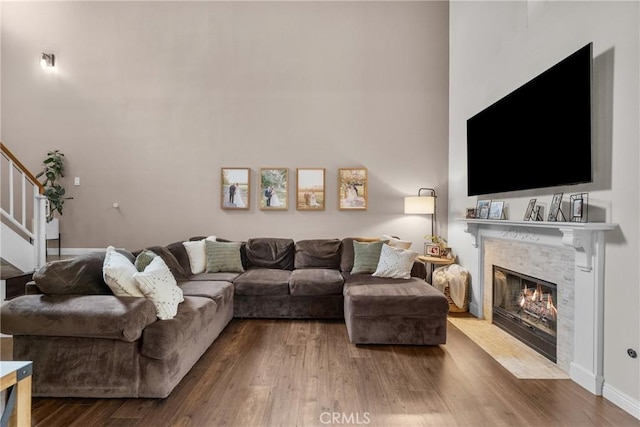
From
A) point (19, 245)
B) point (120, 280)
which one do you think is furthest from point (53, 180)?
point (120, 280)

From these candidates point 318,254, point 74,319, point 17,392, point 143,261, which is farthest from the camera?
point 318,254

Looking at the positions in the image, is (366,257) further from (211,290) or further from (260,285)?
(211,290)

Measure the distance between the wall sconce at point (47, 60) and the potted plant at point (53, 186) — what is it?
127 cm

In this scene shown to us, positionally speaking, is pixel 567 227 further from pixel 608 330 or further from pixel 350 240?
pixel 350 240

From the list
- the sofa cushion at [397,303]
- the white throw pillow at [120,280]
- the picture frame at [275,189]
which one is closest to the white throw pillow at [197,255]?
the picture frame at [275,189]

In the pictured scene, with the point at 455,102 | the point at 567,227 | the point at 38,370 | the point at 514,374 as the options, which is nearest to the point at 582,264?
the point at 567,227

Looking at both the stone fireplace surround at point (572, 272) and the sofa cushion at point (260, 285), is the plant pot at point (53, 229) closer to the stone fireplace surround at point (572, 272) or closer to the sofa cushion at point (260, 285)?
the sofa cushion at point (260, 285)

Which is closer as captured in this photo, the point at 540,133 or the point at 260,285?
the point at 540,133

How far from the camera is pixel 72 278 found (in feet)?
6.97

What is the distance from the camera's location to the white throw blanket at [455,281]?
3742 mm

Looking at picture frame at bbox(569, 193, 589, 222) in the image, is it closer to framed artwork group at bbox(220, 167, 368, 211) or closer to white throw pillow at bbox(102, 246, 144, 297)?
framed artwork group at bbox(220, 167, 368, 211)

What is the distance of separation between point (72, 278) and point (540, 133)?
148 inches

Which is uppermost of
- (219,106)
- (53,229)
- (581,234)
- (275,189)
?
(219,106)

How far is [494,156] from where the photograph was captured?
322cm
